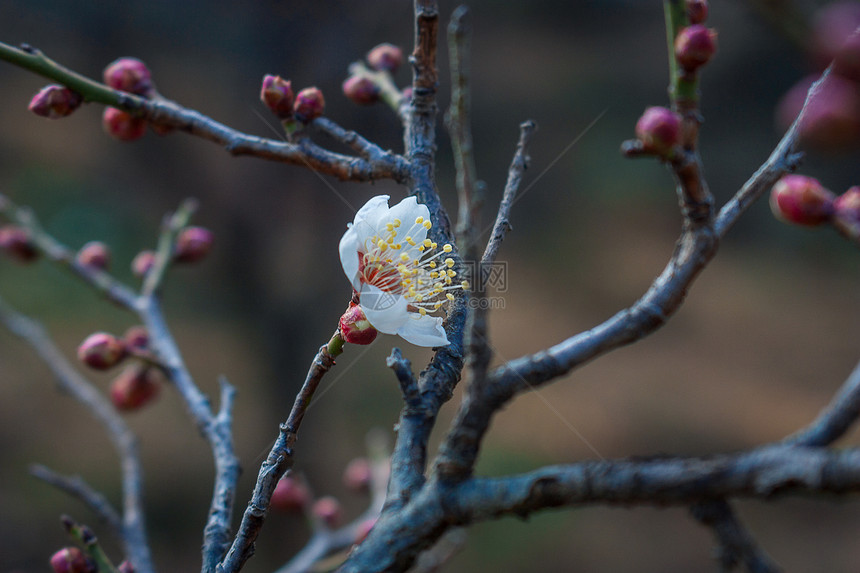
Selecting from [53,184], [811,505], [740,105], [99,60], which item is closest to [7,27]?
[99,60]

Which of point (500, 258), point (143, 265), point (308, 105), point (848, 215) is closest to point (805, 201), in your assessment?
point (848, 215)

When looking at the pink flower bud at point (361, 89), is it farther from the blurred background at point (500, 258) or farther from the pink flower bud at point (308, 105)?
the blurred background at point (500, 258)

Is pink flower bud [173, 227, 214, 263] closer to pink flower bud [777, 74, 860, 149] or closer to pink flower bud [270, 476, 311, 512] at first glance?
pink flower bud [270, 476, 311, 512]

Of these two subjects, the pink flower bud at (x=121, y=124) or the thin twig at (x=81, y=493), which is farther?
the pink flower bud at (x=121, y=124)

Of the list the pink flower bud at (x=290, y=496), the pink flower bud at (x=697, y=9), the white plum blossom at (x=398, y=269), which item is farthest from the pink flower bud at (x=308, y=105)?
the pink flower bud at (x=290, y=496)

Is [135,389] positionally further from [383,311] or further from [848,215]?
[848,215]

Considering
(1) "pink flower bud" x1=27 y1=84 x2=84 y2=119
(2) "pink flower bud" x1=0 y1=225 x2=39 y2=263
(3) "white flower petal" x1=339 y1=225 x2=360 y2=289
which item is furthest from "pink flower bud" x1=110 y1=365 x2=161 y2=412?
(3) "white flower petal" x1=339 y1=225 x2=360 y2=289

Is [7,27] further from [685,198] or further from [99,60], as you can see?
[685,198]
